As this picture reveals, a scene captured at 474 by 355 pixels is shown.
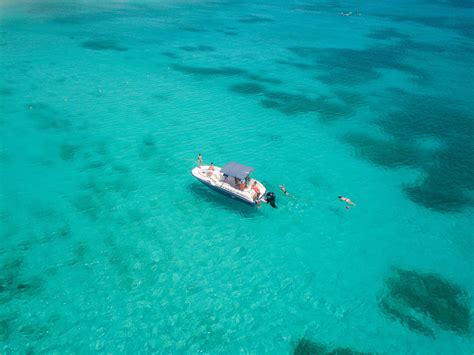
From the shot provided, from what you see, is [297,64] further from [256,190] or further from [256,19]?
[256,190]

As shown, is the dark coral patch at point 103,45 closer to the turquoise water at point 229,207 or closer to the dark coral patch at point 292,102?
the turquoise water at point 229,207

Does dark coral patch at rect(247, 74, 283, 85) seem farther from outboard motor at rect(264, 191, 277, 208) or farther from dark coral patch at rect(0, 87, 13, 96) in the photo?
dark coral patch at rect(0, 87, 13, 96)

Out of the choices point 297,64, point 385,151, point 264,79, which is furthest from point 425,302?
point 297,64

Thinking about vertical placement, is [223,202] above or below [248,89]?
below

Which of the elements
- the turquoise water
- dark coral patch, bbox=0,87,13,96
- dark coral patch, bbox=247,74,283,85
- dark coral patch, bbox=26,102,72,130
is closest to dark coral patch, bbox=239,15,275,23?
the turquoise water

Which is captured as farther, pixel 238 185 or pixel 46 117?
pixel 46 117

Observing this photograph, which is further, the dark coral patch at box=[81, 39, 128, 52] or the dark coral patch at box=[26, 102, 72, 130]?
the dark coral patch at box=[81, 39, 128, 52]
